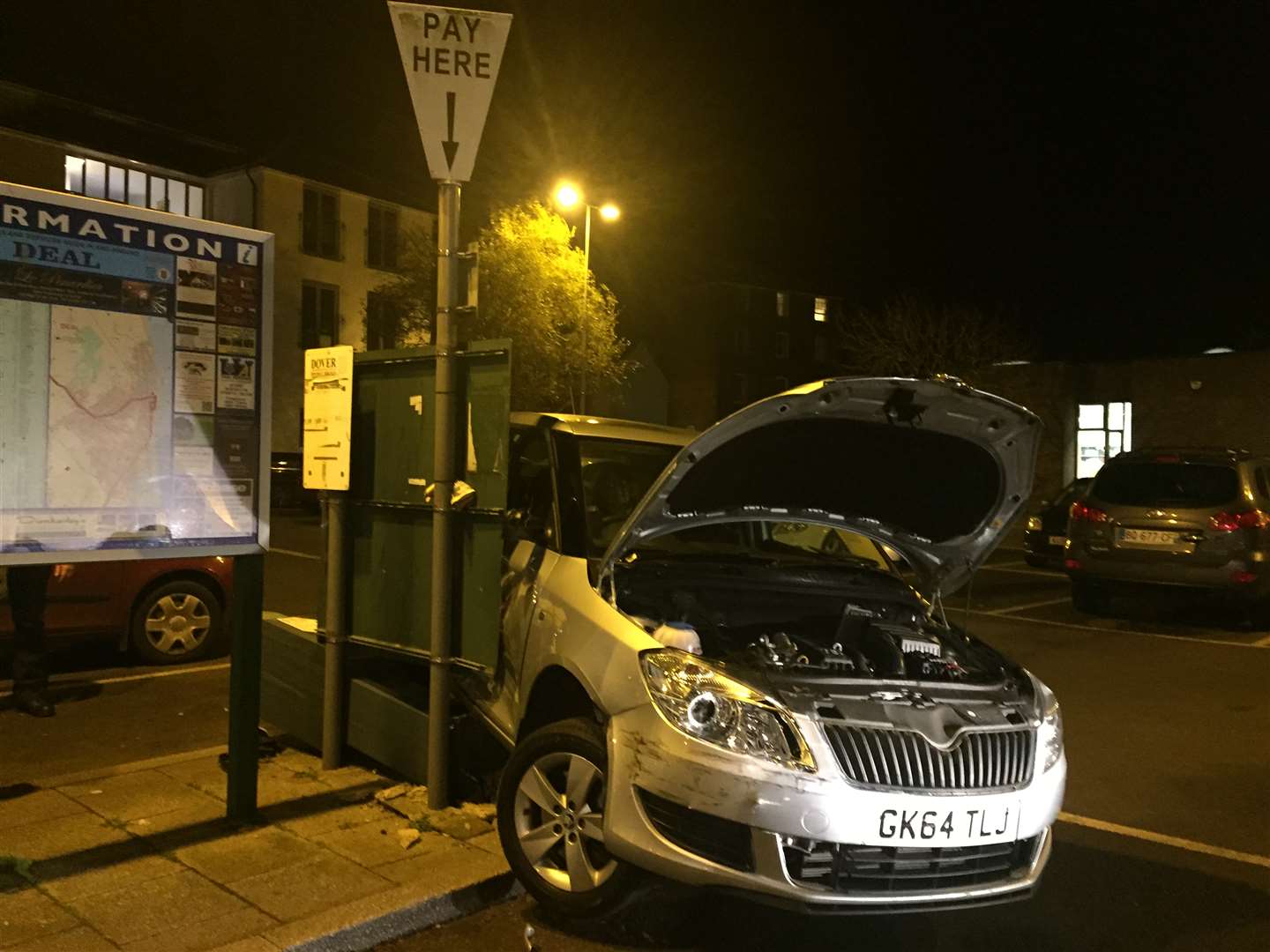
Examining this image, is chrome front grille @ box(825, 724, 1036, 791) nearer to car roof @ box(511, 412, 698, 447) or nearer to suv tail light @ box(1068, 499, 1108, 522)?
car roof @ box(511, 412, 698, 447)

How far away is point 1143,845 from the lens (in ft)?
16.5

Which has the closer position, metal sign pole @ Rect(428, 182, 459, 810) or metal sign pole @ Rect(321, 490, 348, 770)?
metal sign pole @ Rect(428, 182, 459, 810)

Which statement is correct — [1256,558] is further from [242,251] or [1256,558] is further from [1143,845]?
[242,251]

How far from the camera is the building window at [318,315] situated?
34.1 m

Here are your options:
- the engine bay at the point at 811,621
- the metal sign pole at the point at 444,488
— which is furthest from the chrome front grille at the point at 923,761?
the metal sign pole at the point at 444,488

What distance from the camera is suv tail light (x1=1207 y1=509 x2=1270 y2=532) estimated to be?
1052 cm

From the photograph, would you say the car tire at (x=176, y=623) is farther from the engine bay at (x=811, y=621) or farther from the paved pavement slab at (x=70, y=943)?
the engine bay at (x=811, y=621)

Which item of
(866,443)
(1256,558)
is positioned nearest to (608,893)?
(866,443)

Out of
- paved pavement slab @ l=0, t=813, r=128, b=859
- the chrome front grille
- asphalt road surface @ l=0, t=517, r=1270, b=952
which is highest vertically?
the chrome front grille

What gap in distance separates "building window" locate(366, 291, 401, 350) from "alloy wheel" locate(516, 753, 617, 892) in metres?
23.6

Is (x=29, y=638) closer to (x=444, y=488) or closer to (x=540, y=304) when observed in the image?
(x=444, y=488)

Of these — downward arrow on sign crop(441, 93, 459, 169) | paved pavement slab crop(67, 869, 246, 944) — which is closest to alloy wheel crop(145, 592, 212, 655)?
paved pavement slab crop(67, 869, 246, 944)

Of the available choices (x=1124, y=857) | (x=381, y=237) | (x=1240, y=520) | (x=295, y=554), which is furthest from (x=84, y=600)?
(x=381, y=237)

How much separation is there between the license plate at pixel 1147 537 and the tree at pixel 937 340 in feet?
53.1
